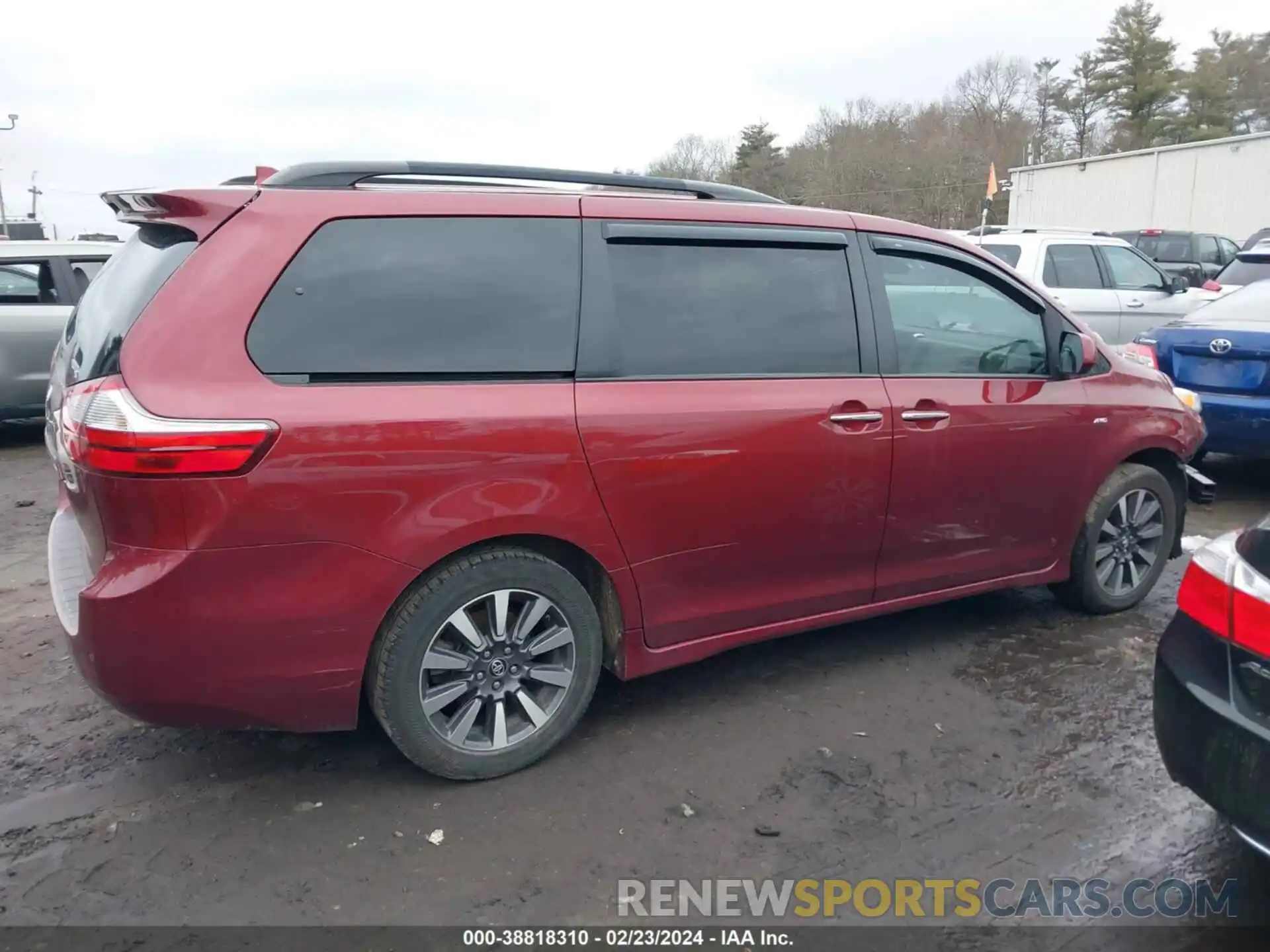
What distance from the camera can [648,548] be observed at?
127 inches

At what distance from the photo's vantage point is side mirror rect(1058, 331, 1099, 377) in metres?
4.15

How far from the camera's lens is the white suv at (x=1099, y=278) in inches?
387

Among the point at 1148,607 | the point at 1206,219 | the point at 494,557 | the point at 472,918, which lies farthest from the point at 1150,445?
the point at 1206,219

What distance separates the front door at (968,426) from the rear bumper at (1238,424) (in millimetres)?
2746

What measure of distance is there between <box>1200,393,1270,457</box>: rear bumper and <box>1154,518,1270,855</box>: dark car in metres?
4.17

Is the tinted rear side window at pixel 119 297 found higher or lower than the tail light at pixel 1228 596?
higher

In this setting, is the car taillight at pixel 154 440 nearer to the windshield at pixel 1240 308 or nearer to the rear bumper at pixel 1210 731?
the rear bumper at pixel 1210 731

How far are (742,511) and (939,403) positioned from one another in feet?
3.27

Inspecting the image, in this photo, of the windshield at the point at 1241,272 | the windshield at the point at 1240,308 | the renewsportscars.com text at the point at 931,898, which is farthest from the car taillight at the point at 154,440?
the windshield at the point at 1241,272

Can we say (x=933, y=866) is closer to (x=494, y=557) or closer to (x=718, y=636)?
(x=718, y=636)

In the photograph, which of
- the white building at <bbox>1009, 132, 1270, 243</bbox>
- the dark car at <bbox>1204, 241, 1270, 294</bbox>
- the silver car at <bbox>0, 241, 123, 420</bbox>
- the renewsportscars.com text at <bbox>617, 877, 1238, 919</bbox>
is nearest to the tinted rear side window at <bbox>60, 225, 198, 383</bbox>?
the renewsportscars.com text at <bbox>617, 877, 1238, 919</bbox>

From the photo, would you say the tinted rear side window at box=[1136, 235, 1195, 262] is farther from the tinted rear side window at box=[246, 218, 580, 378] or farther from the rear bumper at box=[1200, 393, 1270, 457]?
the tinted rear side window at box=[246, 218, 580, 378]

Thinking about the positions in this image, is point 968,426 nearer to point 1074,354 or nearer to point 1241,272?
point 1074,354

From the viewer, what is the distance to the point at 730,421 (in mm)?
3287
